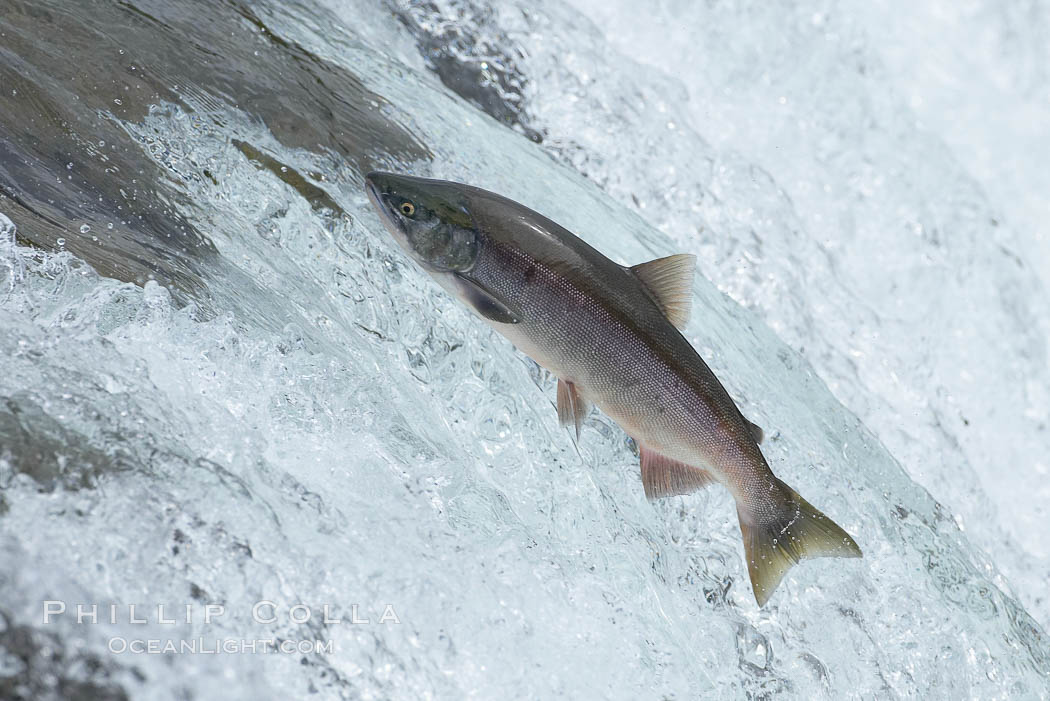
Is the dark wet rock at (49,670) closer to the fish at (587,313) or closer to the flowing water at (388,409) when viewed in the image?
the flowing water at (388,409)

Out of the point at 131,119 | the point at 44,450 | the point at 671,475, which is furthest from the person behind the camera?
the point at 131,119

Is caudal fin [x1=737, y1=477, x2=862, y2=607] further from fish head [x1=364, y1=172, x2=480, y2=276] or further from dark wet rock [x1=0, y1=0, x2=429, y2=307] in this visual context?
dark wet rock [x1=0, y1=0, x2=429, y2=307]

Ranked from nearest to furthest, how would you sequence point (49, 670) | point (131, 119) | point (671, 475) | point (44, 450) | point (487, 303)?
point (49, 670) → point (44, 450) → point (487, 303) → point (671, 475) → point (131, 119)

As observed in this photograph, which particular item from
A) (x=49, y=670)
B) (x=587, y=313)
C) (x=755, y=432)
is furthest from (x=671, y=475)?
(x=49, y=670)

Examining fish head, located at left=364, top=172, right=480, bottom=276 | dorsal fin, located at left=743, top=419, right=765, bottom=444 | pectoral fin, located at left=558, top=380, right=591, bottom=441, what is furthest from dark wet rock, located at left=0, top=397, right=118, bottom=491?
dorsal fin, located at left=743, top=419, right=765, bottom=444

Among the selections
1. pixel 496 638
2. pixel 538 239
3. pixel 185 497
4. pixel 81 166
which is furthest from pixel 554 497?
pixel 81 166

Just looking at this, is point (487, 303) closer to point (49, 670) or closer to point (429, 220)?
point (429, 220)
